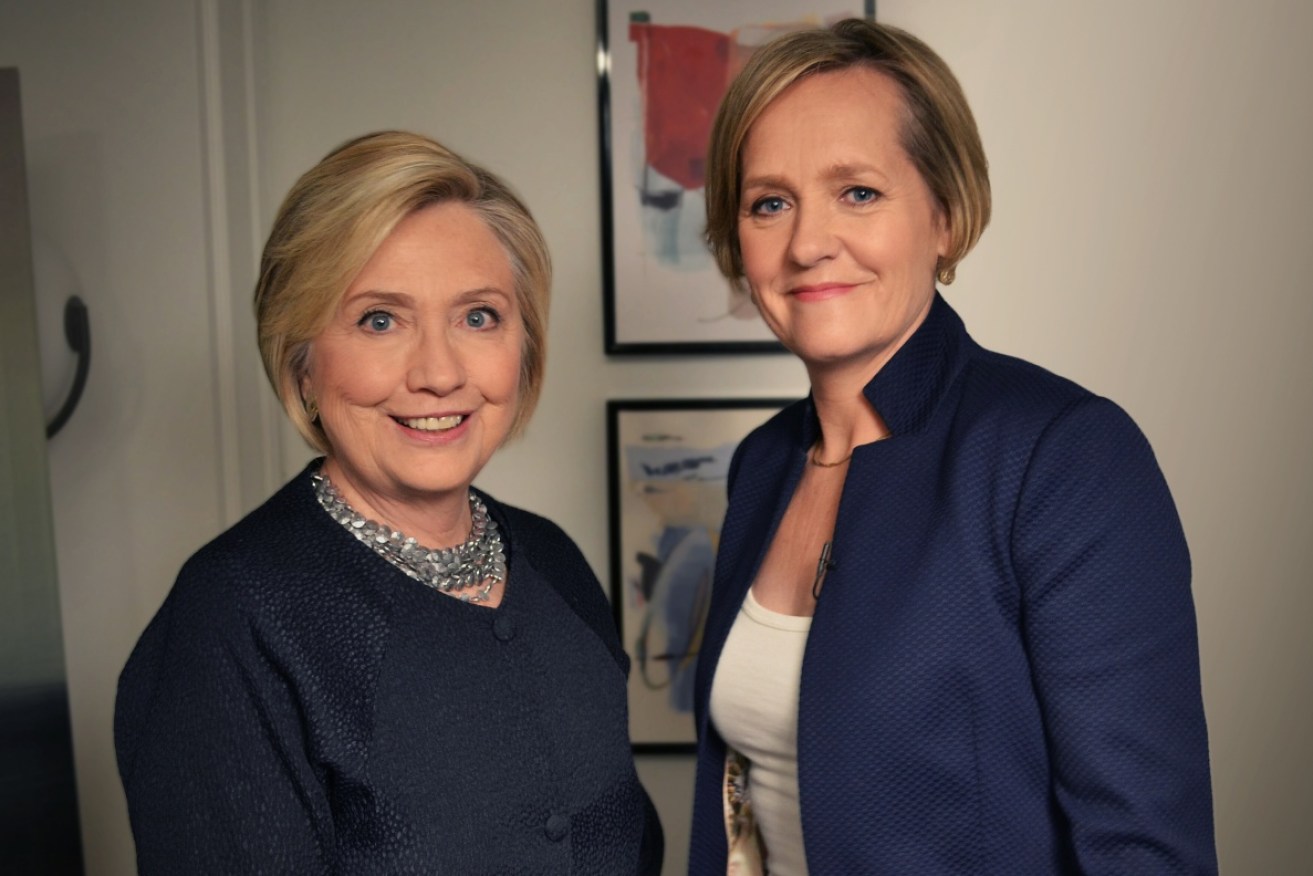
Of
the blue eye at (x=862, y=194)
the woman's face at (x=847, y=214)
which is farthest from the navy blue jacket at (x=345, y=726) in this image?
the blue eye at (x=862, y=194)

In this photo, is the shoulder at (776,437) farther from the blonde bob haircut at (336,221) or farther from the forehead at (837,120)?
the blonde bob haircut at (336,221)

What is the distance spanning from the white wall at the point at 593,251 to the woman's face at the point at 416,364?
3.92ft

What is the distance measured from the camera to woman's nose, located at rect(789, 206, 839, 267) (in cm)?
141

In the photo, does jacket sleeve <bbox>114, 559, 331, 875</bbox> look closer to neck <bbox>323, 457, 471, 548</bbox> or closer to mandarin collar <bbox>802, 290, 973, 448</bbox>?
neck <bbox>323, 457, 471, 548</bbox>

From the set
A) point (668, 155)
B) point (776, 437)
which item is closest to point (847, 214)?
point (776, 437)

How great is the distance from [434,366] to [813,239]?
1.61 ft

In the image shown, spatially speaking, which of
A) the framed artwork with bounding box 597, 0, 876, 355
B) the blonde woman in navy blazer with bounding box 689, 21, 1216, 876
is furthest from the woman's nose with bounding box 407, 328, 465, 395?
the framed artwork with bounding box 597, 0, 876, 355

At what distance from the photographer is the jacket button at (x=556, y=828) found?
1.35 m

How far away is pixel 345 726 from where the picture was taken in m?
1.25

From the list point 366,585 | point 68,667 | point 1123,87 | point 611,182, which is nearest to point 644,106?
point 611,182

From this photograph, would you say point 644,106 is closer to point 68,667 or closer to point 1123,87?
point 1123,87

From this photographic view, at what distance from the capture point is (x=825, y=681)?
135cm

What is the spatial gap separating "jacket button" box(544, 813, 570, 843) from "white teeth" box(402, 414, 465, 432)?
0.49 metres

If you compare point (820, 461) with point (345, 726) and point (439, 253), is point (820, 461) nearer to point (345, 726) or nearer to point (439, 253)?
point (439, 253)
